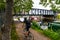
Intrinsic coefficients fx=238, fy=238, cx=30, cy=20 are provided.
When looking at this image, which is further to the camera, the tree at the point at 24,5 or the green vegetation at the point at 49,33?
the green vegetation at the point at 49,33

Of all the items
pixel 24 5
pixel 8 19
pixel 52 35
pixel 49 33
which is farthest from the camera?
pixel 49 33

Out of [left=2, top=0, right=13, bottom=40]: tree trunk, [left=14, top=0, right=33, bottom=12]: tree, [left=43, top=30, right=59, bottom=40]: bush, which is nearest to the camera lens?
[left=2, top=0, right=13, bottom=40]: tree trunk

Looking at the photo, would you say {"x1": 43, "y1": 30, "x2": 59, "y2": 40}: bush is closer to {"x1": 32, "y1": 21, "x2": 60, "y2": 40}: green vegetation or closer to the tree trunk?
{"x1": 32, "y1": 21, "x2": 60, "y2": 40}: green vegetation

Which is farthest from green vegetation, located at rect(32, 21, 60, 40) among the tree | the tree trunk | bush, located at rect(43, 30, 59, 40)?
the tree trunk

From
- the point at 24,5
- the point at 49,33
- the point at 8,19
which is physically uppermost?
the point at 24,5

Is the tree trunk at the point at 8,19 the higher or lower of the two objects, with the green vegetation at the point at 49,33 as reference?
higher

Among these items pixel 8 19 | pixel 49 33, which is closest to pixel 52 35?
pixel 49 33

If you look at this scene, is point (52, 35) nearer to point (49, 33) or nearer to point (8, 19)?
point (49, 33)

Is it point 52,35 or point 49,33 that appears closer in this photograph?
point 52,35

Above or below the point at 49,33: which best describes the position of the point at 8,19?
above

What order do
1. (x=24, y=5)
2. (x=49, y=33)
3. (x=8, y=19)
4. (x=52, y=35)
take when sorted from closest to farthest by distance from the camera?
(x=8, y=19) < (x=24, y=5) < (x=52, y=35) < (x=49, y=33)

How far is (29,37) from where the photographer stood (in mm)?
16094

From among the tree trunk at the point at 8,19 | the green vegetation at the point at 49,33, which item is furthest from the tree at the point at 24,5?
the green vegetation at the point at 49,33

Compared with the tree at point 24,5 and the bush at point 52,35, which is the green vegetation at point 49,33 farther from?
the tree at point 24,5
